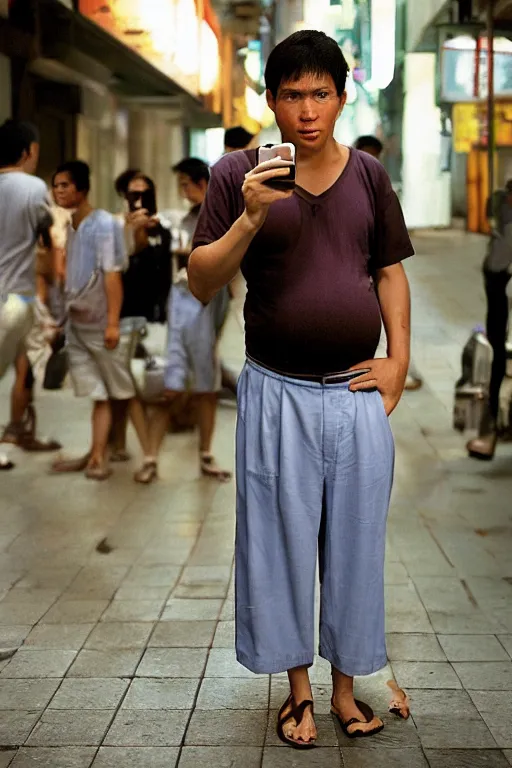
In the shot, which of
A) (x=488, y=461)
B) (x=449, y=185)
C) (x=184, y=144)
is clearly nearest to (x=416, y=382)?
(x=488, y=461)

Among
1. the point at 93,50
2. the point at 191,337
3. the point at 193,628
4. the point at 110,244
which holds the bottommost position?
the point at 193,628

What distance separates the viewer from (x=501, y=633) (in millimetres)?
4613

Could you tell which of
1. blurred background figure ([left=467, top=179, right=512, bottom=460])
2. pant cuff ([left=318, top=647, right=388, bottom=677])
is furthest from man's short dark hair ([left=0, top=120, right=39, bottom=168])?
pant cuff ([left=318, top=647, right=388, bottom=677])

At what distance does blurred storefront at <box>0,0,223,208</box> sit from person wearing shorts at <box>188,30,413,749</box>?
791cm

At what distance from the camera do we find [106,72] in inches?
599

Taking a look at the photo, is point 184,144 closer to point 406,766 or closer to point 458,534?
point 458,534

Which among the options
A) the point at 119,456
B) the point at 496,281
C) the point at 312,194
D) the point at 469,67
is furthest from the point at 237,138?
the point at 312,194

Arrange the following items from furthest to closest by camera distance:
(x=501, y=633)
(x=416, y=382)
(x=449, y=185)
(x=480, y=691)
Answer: (x=449, y=185) < (x=416, y=382) < (x=501, y=633) < (x=480, y=691)

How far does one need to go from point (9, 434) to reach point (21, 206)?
1.76m

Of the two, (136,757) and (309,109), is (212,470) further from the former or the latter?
(309,109)

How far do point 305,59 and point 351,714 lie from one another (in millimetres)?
1933

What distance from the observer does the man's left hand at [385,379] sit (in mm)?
3551

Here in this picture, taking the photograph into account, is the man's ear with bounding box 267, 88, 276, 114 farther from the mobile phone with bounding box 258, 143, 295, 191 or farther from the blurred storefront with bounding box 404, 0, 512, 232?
the blurred storefront with bounding box 404, 0, 512, 232

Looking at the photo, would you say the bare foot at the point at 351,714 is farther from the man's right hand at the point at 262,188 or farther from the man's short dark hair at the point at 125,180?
the man's short dark hair at the point at 125,180
